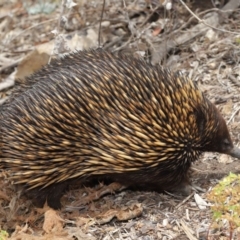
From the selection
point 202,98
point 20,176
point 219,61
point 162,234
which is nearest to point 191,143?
point 202,98

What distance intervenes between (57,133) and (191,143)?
0.93 metres

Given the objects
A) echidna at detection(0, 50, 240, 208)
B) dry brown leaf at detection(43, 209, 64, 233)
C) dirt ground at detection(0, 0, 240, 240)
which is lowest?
dirt ground at detection(0, 0, 240, 240)

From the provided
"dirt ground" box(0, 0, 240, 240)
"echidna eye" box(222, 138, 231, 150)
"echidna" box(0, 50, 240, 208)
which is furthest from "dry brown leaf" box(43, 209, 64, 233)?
"echidna eye" box(222, 138, 231, 150)

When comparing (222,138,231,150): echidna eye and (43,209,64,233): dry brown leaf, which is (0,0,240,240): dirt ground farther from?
(222,138,231,150): echidna eye

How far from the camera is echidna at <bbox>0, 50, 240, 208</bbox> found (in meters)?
4.11

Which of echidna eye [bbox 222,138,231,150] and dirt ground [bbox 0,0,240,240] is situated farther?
echidna eye [bbox 222,138,231,150]

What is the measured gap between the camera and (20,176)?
4.31 metres

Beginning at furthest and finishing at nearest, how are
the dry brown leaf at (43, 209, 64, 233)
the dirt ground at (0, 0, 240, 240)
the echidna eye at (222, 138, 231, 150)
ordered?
1. the echidna eye at (222, 138, 231, 150)
2. the dirt ground at (0, 0, 240, 240)
3. the dry brown leaf at (43, 209, 64, 233)

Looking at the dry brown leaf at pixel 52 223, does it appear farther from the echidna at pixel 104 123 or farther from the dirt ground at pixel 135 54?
the echidna at pixel 104 123

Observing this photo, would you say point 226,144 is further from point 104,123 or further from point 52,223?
point 52,223

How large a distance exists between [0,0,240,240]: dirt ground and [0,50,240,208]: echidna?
0.30 metres

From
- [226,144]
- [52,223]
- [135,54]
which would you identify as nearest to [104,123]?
[52,223]

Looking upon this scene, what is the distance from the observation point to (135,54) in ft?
19.9

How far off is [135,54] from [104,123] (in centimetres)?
209
